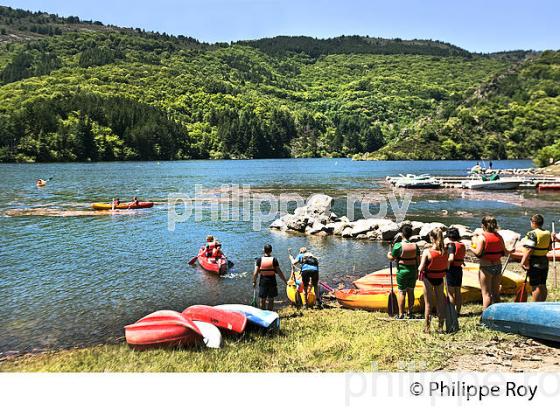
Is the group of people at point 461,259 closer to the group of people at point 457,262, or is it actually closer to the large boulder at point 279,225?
the group of people at point 457,262

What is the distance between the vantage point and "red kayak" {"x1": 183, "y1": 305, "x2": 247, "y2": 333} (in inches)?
476

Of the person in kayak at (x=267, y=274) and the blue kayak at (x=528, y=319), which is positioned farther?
the person in kayak at (x=267, y=274)

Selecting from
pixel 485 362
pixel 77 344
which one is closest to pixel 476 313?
pixel 485 362

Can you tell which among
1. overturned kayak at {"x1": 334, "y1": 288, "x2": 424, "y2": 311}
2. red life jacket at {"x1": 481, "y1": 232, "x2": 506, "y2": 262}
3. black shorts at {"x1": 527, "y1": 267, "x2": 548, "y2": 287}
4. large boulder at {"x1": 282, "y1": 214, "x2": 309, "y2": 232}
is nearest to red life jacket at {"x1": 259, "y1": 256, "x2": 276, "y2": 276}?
overturned kayak at {"x1": 334, "y1": 288, "x2": 424, "y2": 311}

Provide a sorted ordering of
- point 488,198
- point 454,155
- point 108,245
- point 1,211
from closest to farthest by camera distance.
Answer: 1. point 108,245
2. point 1,211
3. point 488,198
4. point 454,155

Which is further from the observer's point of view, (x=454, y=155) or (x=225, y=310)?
(x=454, y=155)

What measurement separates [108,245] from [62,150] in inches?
5048

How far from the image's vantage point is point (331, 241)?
30.7 m

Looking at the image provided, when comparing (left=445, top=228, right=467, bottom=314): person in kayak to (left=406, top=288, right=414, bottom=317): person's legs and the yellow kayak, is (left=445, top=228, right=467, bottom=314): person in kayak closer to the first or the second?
(left=406, top=288, right=414, bottom=317): person's legs

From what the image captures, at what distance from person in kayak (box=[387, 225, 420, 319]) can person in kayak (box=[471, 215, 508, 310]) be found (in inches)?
56.8

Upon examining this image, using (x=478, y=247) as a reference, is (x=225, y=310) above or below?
below

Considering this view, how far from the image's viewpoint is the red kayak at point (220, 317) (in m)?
12.1

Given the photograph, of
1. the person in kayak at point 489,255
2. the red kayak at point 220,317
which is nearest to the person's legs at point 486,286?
the person in kayak at point 489,255

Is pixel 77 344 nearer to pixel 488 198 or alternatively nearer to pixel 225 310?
pixel 225 310
